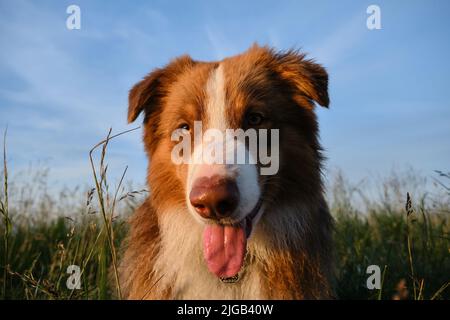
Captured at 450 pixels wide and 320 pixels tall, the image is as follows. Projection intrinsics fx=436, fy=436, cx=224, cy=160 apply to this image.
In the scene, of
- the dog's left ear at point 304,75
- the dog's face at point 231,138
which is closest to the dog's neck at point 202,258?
the dog's face at point 231,138

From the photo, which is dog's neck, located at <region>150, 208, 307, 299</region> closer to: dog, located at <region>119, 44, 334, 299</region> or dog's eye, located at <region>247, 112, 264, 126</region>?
dog, located at <region>119, 44, 334, 299</region>

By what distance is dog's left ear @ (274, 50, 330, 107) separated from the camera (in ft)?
13.2

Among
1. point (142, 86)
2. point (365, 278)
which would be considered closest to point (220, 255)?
point (142, 86)

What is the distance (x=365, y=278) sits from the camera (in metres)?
5.29

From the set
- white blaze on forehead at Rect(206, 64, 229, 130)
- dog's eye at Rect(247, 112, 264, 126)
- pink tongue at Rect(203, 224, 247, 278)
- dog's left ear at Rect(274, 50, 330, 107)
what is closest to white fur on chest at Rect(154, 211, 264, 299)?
pink tongue at Rect(203, 224, 247, 278)

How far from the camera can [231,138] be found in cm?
356

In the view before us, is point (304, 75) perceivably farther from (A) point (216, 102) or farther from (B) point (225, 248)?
(B) point (225, 248)

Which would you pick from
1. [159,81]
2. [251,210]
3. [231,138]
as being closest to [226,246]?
[251,210]

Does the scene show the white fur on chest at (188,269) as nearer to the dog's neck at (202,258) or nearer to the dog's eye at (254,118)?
the dog's neck at (202,258)

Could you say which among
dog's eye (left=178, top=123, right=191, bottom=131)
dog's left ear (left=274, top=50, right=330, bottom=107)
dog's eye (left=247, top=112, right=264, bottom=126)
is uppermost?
dog's left ear (left=274, top=50, right=330, bottom=107)

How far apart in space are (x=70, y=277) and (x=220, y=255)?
4.55 ft

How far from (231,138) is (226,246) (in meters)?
0.87

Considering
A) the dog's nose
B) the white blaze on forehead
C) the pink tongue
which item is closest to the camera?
the dog's nose
